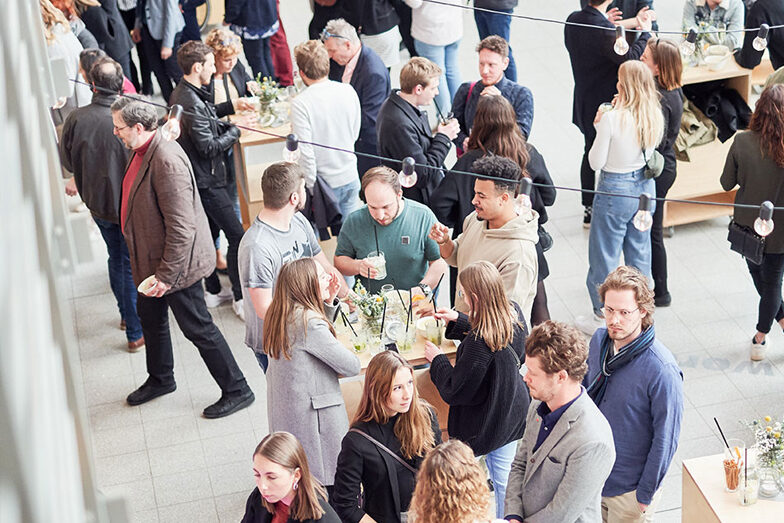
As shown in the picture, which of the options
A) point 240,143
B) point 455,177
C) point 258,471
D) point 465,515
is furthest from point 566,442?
point 240,143

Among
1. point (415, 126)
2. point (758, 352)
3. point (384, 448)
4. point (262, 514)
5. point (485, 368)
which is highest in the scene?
point (415, 126)

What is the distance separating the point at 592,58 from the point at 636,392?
327cm

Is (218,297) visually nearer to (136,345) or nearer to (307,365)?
(136,345)

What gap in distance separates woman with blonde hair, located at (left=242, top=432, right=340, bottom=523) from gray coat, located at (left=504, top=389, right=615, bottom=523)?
687 mm

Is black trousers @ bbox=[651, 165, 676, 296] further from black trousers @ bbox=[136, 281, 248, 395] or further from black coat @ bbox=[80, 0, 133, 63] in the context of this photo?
black coat @ bbox=[80, 0, 133, 63]

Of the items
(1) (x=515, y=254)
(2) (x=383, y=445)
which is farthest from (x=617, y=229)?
(2) (x=383, y=445)

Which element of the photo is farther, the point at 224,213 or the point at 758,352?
the point at 224,213

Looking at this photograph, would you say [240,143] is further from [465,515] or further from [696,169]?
[465,515]

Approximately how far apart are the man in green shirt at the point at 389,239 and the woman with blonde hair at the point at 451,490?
1752 mm

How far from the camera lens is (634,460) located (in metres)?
3.45

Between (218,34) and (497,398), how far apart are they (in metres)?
3.18

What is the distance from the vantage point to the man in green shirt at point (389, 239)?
4281 millimetres

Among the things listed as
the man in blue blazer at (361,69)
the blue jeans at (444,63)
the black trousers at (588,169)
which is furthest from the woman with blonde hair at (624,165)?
the blue jeans at (444,63)

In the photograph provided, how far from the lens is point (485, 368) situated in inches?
135
